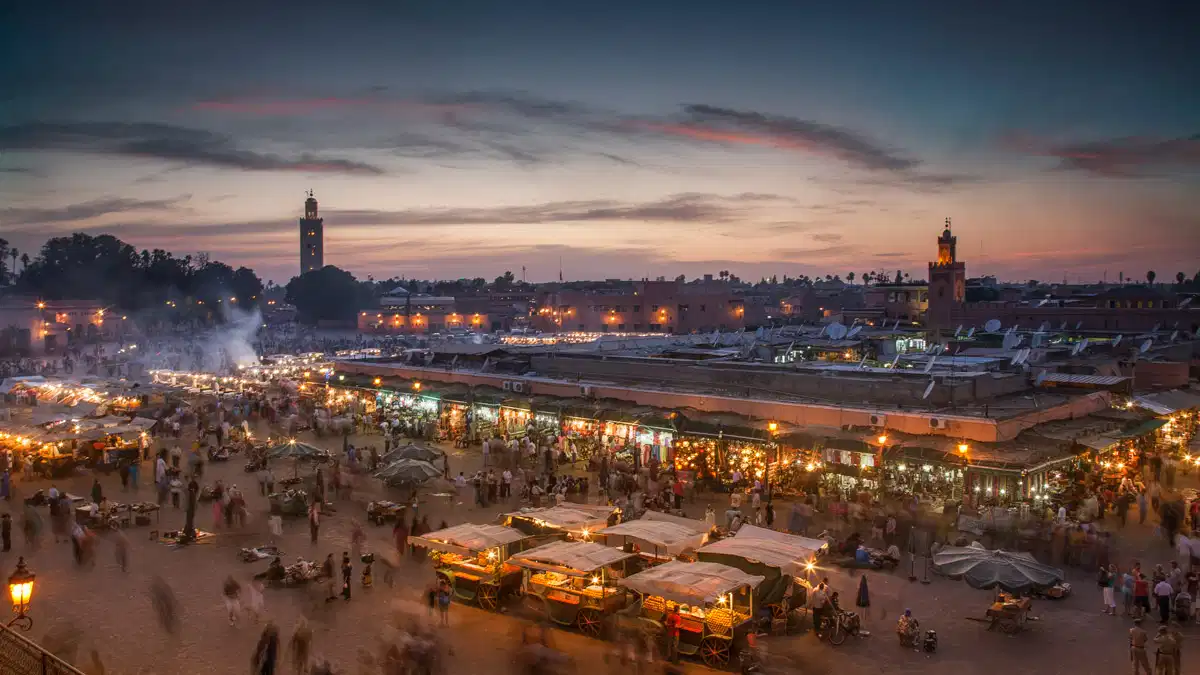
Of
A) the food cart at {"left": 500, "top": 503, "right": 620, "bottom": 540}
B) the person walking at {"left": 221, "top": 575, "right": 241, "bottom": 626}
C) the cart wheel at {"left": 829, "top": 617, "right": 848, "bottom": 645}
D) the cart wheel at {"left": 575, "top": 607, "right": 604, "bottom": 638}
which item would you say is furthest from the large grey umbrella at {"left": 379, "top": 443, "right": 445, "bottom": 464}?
the cart wheel at {"left": 829, "top": 617, "right": 848, "bottom": 645}

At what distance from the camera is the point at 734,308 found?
78875 millimetres

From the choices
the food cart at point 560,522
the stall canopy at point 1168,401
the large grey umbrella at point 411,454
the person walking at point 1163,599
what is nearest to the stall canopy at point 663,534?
the food cart at point 560,522

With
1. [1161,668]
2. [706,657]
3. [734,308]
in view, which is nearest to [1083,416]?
[1161,668]

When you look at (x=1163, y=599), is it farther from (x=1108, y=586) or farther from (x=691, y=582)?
(x=691, y=582)

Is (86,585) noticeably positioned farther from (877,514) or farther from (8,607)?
(877,514)

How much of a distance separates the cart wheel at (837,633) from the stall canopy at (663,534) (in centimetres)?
259

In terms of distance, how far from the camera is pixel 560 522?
48.6 feet

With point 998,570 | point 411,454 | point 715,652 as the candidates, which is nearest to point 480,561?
point 715,652

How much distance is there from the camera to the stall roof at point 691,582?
1106 cm

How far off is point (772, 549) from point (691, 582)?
215cm

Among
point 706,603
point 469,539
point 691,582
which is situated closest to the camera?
point 706,603

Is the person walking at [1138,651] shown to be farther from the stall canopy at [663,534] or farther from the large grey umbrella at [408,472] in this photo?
the large grey umbrella at [408,472]

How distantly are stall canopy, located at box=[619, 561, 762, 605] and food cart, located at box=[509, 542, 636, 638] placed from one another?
615 millimetres

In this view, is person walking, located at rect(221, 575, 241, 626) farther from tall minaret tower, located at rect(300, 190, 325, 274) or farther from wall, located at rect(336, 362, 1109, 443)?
tall minaret tower, located at rect(300, 190, 325, 274)
